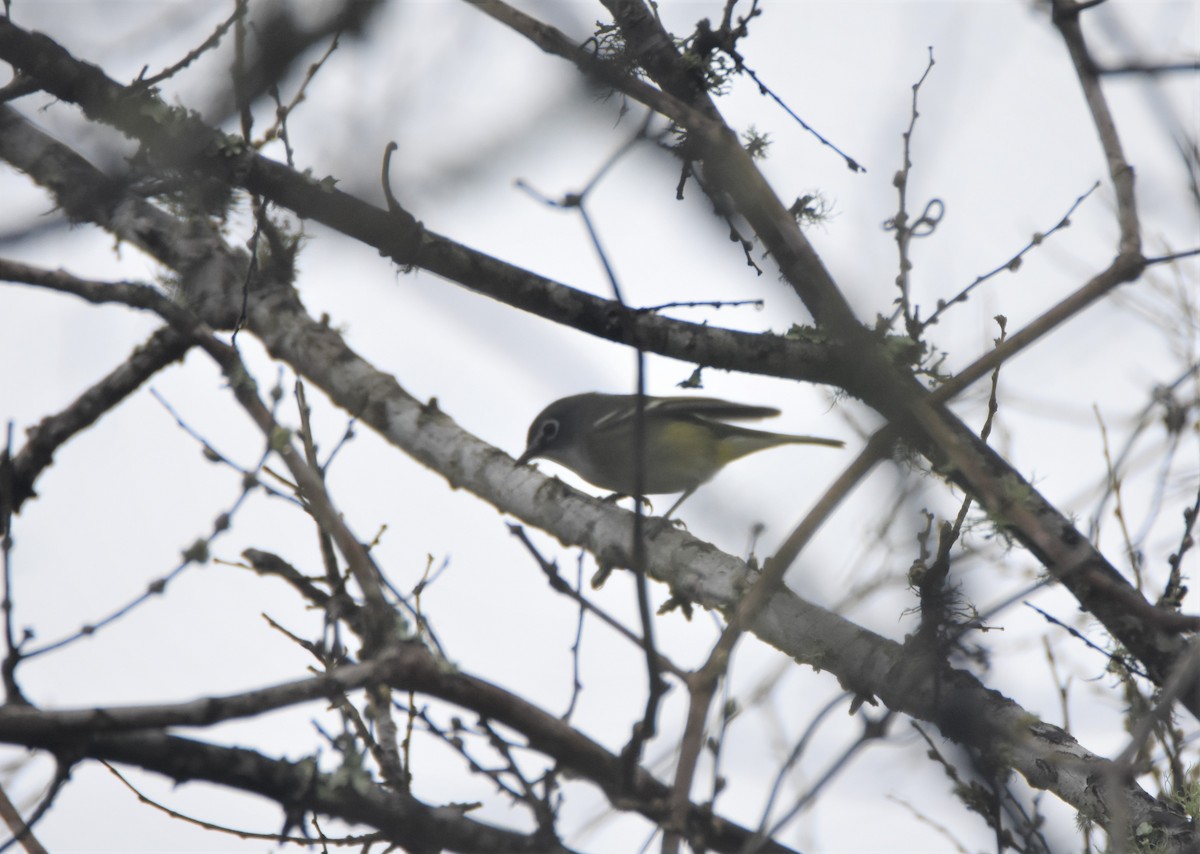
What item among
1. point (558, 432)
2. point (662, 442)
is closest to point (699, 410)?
point (662, 442)

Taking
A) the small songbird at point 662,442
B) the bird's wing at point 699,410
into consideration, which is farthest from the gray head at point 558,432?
the bird's wing at point 699,410

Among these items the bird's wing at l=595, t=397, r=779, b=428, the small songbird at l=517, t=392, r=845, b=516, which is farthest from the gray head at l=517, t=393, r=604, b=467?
the bird's wing at l=595, t=397, r=779, b=428

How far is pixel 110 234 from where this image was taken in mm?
6023

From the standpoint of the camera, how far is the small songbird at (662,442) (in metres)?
7.40

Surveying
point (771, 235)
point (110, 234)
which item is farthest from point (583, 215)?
point (110, 234)

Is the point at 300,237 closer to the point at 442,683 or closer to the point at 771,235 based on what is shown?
the point at 771,235

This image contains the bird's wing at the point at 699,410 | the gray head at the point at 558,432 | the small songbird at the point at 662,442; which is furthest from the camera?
the gray head at the point at 558,432

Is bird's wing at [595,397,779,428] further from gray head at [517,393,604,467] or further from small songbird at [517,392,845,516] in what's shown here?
gray head at [517,393,604,467]

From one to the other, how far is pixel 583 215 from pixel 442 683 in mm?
948

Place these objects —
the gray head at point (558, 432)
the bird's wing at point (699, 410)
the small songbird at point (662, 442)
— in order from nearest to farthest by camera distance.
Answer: the bird's wing at point (699, 410)
the small songbird at point (662, 442)
the gray head at point (558, 432)

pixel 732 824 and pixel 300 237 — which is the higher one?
pixel 300 237

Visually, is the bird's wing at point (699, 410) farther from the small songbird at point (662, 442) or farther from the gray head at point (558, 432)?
the gray head at point (558, 432)

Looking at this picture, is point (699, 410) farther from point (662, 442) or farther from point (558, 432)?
point (558, 432)

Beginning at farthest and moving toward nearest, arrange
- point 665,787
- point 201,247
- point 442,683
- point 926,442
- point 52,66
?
point 201,247 → point 52,66 → point 926,442 → point 665,787 → point 442,683
